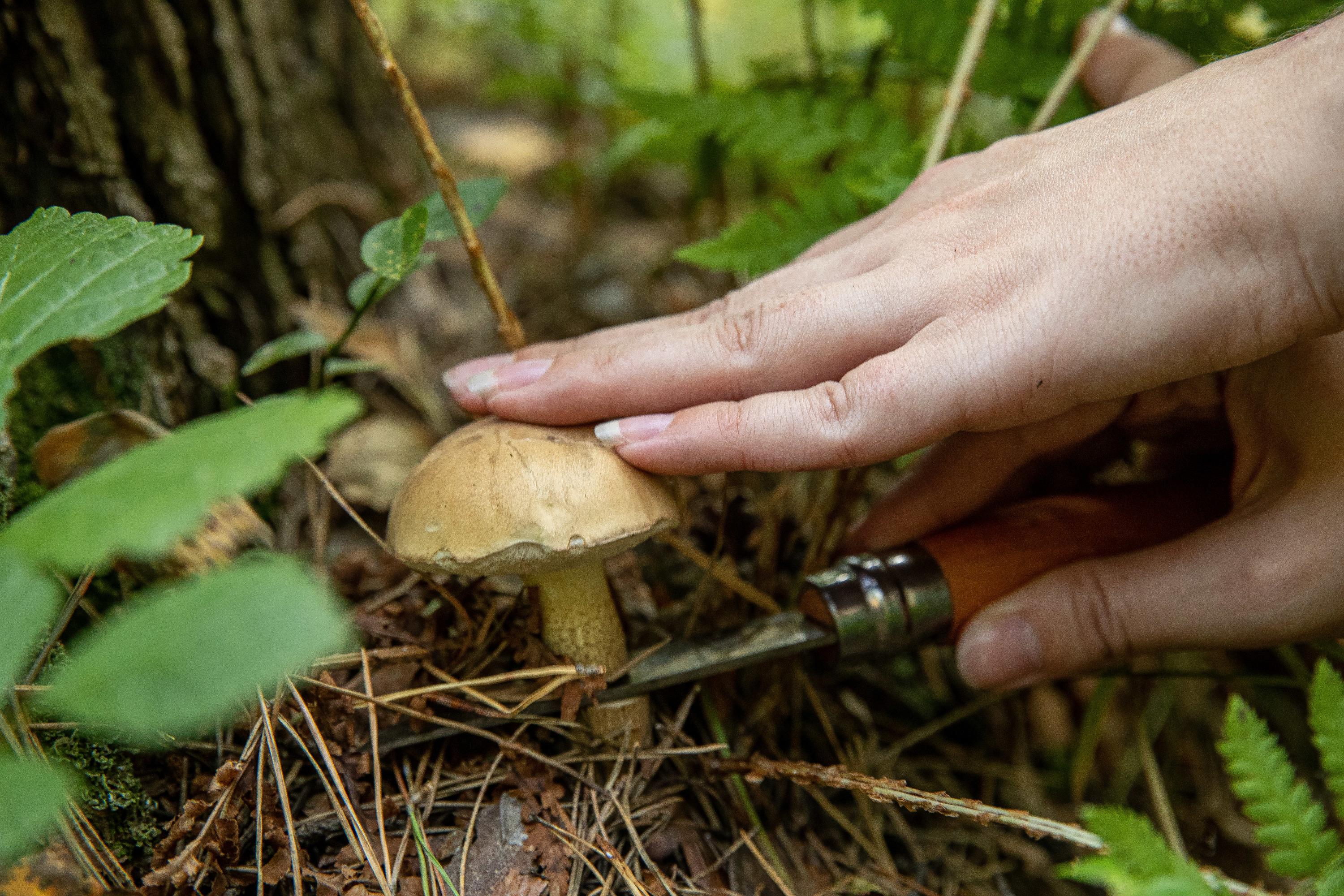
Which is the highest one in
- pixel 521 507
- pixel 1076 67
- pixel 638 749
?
pixel 1076 67

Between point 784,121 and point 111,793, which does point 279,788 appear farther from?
point 784,121

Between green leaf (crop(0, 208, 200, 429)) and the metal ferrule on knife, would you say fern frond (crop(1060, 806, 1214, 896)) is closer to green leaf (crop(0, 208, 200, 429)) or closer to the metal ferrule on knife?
the metal ferrule on knife

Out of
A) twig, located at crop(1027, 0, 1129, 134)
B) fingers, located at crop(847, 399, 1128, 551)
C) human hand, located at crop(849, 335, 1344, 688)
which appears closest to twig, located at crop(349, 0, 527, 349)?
fingers, located at crop(847, 399, 1128, 551)

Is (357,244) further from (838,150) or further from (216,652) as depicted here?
(216,652)

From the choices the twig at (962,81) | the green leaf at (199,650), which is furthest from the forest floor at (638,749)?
the twig at (962,81)

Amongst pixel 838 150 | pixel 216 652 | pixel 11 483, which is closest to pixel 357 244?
pixel 11 483

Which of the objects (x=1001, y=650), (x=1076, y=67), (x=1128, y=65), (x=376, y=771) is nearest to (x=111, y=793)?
(x=376, y=771)
